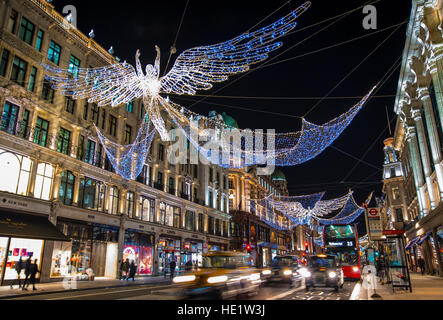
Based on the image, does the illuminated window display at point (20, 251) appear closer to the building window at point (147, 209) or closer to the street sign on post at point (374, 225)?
the building window at point (147, 209)

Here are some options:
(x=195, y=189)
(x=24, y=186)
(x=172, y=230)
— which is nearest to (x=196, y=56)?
(x=24, y=186)

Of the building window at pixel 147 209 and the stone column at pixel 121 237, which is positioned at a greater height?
the building window at pixel 147 209

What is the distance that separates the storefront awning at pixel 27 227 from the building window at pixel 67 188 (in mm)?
2374

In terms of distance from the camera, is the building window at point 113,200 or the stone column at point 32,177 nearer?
the stone column at point 32,177

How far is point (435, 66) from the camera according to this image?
22641 millimetres

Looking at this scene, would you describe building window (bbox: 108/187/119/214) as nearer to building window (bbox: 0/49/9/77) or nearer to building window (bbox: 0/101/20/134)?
building window (bbox: 0/101/20/134)

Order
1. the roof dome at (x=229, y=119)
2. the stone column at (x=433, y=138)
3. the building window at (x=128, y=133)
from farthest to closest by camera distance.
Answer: the roof dome at (x=229, y=119) < the building window at (x=128, y=133) < the stone column at (x=433, y=138)

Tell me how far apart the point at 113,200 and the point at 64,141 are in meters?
7.02

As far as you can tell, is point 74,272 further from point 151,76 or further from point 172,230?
point 151,76

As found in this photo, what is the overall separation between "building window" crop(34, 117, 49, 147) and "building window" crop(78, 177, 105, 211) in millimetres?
4474

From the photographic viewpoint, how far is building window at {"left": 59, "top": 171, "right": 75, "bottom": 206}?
79.0ft

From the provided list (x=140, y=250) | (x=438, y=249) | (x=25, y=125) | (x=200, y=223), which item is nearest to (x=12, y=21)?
(x=25, y=125)

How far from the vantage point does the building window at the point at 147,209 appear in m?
32.9

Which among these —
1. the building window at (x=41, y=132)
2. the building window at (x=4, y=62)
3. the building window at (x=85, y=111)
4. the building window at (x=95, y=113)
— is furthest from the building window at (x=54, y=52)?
the building window at (x=41, y=132)
